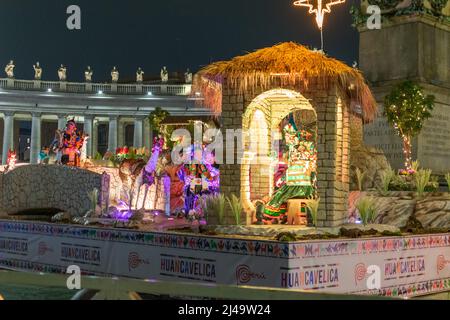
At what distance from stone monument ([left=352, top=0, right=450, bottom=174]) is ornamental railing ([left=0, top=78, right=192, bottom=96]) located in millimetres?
47273

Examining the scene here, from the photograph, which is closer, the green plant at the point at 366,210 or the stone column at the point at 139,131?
the green plant at the point at 366,210

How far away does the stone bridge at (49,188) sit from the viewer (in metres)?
27.7

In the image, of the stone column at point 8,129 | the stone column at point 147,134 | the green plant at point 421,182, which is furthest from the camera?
the stone column at point 147,134

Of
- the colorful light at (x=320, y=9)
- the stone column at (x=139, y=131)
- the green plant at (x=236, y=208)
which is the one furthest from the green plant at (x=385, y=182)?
the stone column at (x=139, y=131)

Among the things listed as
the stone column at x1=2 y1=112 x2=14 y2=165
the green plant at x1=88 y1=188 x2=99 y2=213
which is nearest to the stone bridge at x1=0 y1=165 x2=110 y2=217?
the green plant at x1=88 y1=188 x2=99 y2=213

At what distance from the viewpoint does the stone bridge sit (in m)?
27.7

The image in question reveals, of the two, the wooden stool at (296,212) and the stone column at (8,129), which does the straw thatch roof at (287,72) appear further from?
the stone column at (8,129)

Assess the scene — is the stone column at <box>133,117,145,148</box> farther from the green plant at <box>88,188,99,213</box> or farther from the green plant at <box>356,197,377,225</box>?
the green plant at <box>356,197,377,225</box>

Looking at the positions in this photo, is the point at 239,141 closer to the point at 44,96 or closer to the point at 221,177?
the point at 221,177

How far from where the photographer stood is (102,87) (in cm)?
7688

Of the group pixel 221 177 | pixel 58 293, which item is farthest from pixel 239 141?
pixel 58 293

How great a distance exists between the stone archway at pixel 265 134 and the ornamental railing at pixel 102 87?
2100 inches

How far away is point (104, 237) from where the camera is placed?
16828mm
